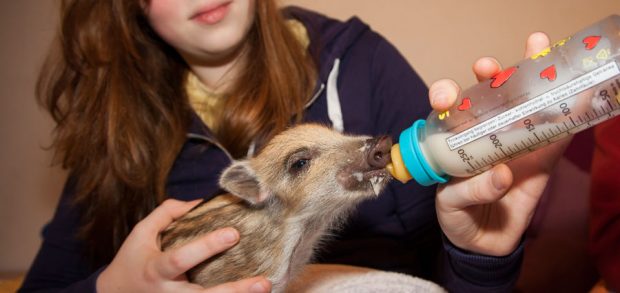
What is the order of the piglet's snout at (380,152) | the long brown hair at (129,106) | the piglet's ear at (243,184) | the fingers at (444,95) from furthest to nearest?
the long brown hair at (129,106), the piglet's ear at (243,184), the piglet's snout at (380,152), the fingers at (444,95)

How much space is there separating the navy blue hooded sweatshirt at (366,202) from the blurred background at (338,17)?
0.39 m

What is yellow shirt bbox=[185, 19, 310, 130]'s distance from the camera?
141cm

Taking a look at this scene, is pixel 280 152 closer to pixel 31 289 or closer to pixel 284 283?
Result: pixel 284 283

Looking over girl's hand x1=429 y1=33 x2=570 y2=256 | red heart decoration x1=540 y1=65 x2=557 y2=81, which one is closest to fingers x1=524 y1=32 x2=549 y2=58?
girl's hand x1=429 y1=33 x2=570 y2=256

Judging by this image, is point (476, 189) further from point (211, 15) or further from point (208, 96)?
point (208, 96)

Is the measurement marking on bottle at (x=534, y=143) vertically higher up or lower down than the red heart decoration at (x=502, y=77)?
lower down

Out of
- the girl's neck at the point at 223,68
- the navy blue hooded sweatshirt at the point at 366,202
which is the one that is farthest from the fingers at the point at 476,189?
the girl's neck at the point at 223,68

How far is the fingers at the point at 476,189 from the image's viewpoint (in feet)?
2.23

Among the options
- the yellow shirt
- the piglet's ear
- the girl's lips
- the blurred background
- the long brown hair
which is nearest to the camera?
the piglet's ear

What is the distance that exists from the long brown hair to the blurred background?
432 millimetres

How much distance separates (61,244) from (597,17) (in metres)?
1.93

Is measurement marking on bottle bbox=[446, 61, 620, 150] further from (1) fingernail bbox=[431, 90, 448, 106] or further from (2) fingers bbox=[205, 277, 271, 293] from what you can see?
(2) fingers bbox=[205, 277, 271, 293]

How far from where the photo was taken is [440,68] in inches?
74.2

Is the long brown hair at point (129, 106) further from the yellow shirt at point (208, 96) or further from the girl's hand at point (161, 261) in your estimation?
the girl's hand at point (161, 261)
